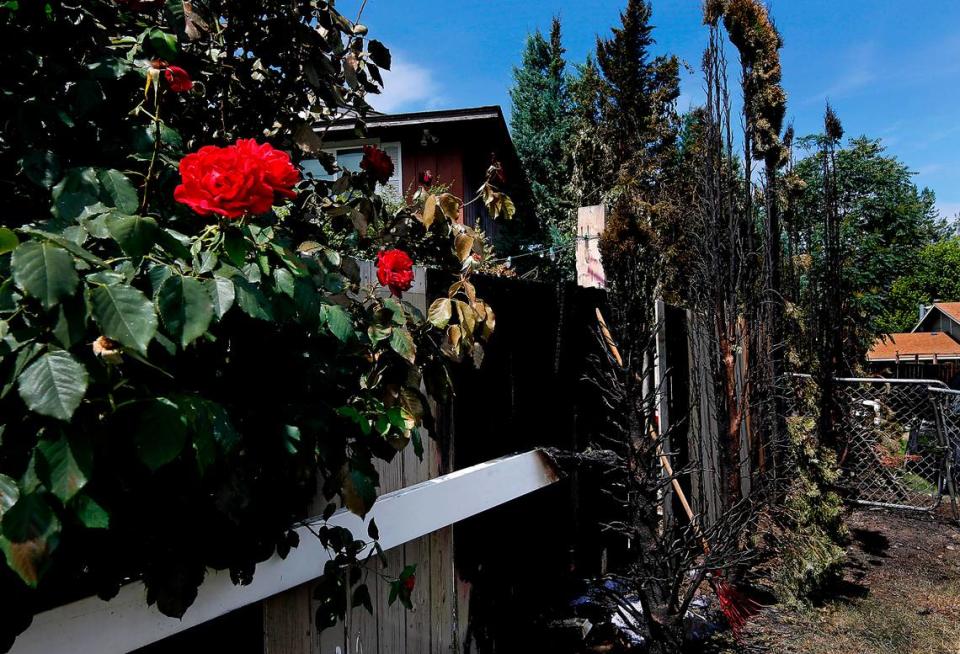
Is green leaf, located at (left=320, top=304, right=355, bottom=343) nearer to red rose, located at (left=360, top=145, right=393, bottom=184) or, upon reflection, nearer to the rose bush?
the rose bush

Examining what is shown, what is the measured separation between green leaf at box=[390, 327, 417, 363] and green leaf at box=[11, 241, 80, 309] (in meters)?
0.69

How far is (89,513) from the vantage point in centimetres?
79

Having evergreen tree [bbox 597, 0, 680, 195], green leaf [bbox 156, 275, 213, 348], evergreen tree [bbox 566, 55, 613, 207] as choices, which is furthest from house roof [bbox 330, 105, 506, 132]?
green leaf [bbox 156, 275, 213, 348]

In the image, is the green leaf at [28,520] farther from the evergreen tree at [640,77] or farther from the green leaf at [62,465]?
the evergreen tree at [640,77]

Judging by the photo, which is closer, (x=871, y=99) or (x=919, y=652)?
(x=919, y=652)

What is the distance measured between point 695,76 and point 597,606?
10.1ft

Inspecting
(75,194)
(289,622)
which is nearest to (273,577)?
(289,622)

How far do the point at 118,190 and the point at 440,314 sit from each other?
761 mm

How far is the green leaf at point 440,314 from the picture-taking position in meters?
1.57

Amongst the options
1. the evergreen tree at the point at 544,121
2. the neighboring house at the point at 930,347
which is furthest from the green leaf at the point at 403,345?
the neighboring house at the point at 930,347

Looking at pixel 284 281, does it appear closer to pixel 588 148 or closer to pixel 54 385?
pixel 54 385

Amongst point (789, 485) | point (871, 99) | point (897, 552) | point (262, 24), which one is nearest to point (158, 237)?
point (262, 24)

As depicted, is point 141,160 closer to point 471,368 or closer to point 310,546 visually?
point 310,546

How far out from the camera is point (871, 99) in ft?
42.5
